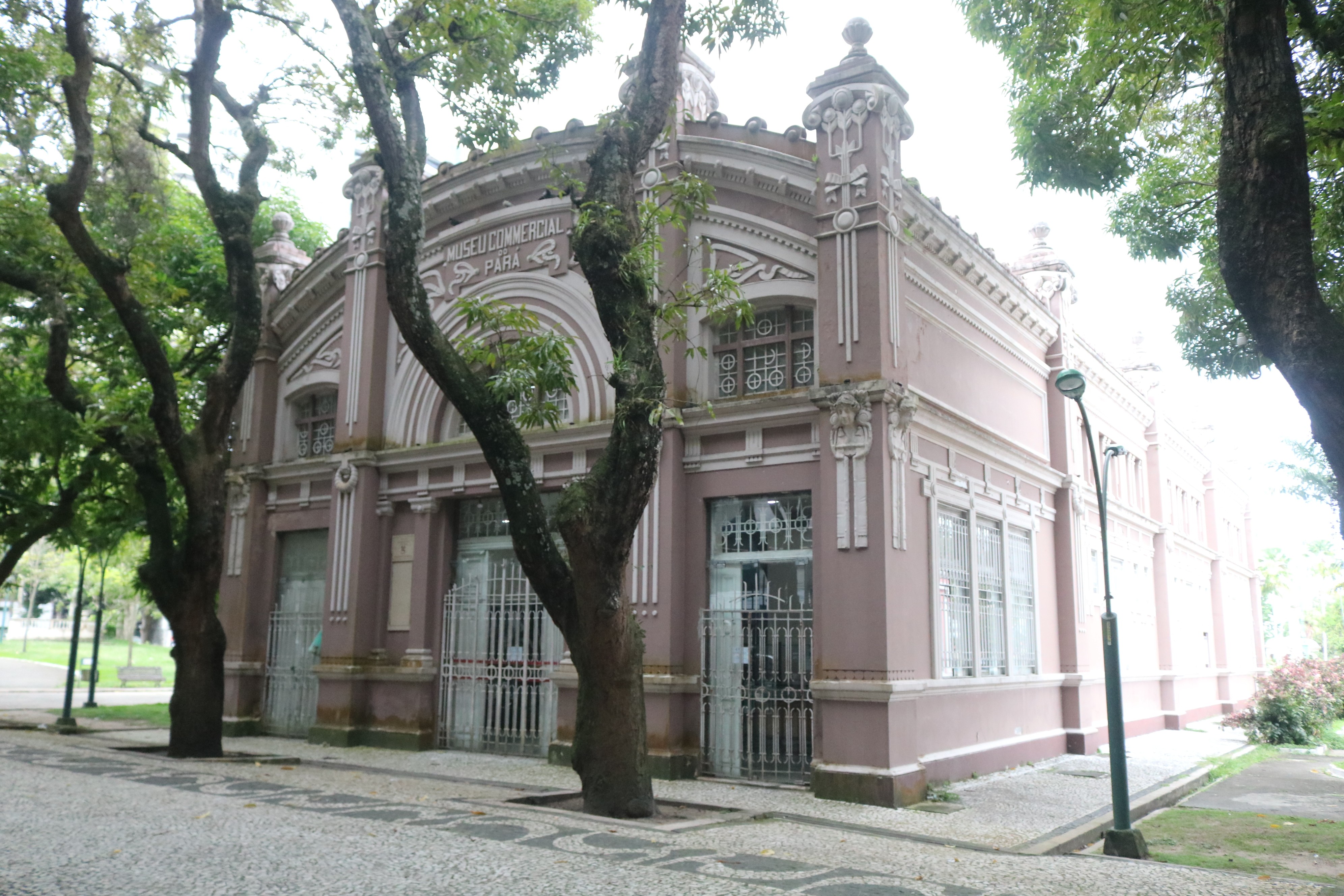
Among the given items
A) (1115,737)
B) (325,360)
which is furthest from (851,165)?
(325,360)

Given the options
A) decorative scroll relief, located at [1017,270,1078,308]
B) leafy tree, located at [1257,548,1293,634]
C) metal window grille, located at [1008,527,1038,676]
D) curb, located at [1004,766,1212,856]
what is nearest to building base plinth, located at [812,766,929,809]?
curb, located at [1004,766,1212,856]

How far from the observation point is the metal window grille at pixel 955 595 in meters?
12.6

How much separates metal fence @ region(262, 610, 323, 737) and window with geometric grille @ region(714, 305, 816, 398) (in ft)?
25.0

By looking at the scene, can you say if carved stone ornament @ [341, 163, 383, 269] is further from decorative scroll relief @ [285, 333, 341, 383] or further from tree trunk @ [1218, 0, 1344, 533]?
tree trunk @ [1218, 0, 1344, 533]

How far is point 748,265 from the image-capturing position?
42.7ft

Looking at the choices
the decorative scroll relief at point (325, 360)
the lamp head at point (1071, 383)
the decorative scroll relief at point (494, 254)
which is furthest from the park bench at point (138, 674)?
the lamp head at point (1071, 383)

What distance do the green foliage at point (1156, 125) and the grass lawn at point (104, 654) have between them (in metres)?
33.5

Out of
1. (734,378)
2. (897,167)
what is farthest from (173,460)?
(897,167)

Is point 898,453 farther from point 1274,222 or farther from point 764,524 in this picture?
point 1274,222

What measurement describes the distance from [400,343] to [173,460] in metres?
3.91

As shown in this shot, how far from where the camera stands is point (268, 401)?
1756 cm

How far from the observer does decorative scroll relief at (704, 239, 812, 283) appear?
41.6 feet

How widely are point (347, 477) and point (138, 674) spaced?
22.8 metres

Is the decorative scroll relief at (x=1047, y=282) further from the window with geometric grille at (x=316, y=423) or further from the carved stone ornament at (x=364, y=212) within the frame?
the window with geometric grille at (x=316, y=423)
